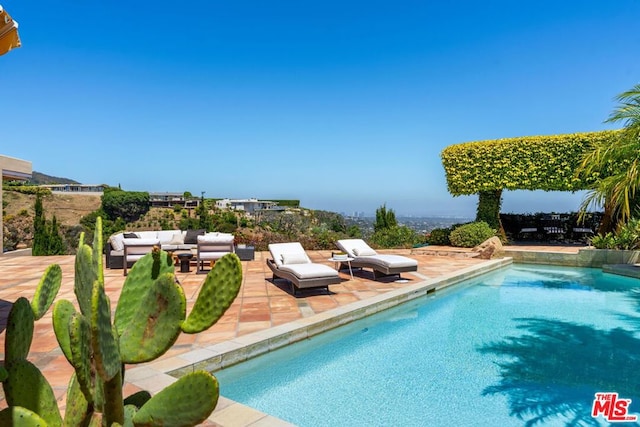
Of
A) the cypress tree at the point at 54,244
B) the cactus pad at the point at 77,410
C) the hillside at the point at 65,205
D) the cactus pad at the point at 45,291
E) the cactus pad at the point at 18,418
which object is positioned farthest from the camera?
the hillside at the point at 65,205

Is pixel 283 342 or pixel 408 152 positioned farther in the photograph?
pixel 408 152

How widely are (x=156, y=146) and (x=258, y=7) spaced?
2331cm

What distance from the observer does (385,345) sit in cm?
593

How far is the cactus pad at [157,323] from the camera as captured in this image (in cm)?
179

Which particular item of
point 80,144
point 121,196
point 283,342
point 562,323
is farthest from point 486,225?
point 121,196

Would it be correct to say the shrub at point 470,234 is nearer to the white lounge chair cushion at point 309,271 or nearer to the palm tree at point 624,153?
the palm tree at point 624,153

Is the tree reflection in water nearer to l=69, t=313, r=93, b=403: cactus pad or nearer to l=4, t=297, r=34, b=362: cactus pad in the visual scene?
l=69, t=313, r=93, b=403: cactus pad

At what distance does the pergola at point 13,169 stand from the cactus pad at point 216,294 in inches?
581

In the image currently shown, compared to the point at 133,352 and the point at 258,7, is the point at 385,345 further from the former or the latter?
the point at 258,7

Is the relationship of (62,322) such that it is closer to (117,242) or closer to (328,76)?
(117,242)

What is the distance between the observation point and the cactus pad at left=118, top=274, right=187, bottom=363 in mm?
1789

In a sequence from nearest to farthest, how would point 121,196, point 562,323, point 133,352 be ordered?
1. point 133,352
2. point 562,323
3. point 121,196

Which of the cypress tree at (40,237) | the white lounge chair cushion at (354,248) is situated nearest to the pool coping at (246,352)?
the white lounge chair cushion at (354,248)

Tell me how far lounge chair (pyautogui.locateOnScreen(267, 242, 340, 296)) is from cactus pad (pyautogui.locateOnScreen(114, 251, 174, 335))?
5414 mm
